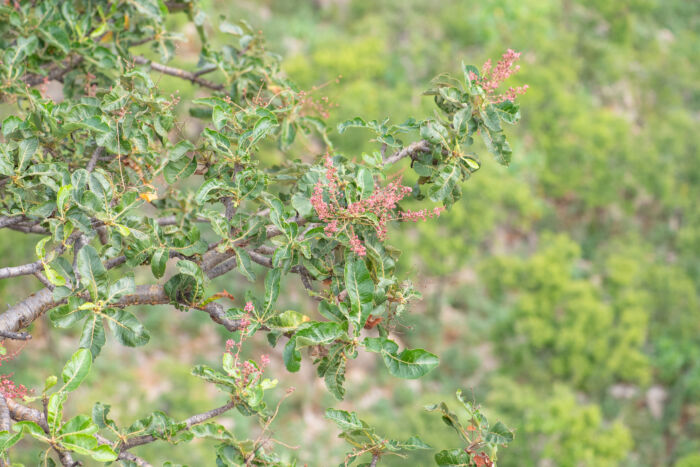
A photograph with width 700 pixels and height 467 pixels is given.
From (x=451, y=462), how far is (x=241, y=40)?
6.62ft

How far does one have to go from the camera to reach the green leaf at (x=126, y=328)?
6.33ft

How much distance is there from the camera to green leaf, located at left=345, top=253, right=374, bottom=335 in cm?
192

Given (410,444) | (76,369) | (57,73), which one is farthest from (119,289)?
(57,73)

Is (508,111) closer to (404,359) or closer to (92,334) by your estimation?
(404,359)

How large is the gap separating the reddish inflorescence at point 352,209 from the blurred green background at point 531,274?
5239 millimetres

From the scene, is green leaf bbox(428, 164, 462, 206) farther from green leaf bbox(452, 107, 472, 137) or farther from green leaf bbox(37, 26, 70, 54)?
green leaf bbox(37, 26, 70, 54)

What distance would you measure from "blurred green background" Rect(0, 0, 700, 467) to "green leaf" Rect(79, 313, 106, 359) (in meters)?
5.33

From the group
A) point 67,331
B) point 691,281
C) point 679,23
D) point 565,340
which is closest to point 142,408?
point 67,331

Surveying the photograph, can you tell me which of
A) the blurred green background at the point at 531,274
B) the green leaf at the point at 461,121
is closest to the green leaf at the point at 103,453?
the green leaf at the point at 461,121

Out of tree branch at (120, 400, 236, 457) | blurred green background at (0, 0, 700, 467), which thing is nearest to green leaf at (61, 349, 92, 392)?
Result: tree branch at (120, 400, 236, 457)

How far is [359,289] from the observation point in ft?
6.34

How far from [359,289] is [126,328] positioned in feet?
2.08

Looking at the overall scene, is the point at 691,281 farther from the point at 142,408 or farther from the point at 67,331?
the point at 67,331

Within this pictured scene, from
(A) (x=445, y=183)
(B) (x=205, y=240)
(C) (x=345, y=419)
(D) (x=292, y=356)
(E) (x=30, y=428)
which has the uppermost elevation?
(A) (x=445, y=183)
